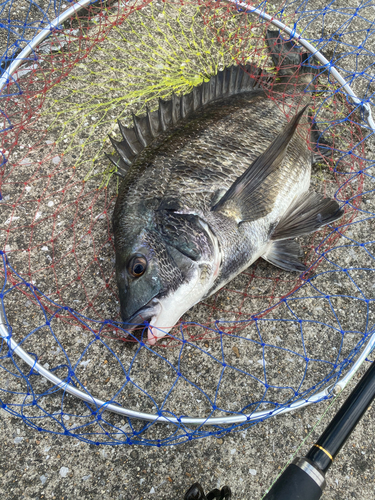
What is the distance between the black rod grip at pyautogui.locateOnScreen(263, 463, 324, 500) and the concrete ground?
0.72 meters

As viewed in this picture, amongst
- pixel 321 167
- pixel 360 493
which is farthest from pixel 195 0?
pixel 360 493

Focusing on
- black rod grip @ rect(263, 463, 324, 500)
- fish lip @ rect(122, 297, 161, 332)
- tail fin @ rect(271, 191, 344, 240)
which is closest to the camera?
black rod grip @ rect(263, 463, 324, 500)

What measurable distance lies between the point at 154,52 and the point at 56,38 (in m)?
0.75

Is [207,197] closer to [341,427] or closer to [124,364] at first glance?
[124,364]

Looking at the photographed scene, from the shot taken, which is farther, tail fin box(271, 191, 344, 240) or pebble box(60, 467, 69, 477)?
tail fin box(271, 191, 344, 240)

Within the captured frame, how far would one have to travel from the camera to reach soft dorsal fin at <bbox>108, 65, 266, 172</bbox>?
2.28 meters

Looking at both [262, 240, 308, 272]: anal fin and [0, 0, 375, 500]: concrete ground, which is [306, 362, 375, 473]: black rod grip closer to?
[0, 0, 375, 500]: concrete ground

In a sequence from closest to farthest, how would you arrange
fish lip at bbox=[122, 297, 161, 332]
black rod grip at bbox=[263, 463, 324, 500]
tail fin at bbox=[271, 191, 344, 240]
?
black rod grip at bbox=[263, 463, 324, 500]
fish lip at bbox=[122, 297, 161, 332]
tail fin at bbox=[271, 191, 344, 240]

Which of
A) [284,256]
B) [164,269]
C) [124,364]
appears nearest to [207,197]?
[164,269]

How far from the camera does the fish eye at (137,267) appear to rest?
1855mm

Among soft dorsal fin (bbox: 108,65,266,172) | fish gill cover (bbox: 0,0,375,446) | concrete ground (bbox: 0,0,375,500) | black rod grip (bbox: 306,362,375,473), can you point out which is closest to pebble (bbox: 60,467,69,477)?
concrete ground (bbox: 0,0,375,500)

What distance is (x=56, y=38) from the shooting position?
2826 mm

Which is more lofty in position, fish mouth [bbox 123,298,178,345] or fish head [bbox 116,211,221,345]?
fish head [bbox 116,211,221,345]

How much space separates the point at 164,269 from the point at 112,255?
1.96 ft
